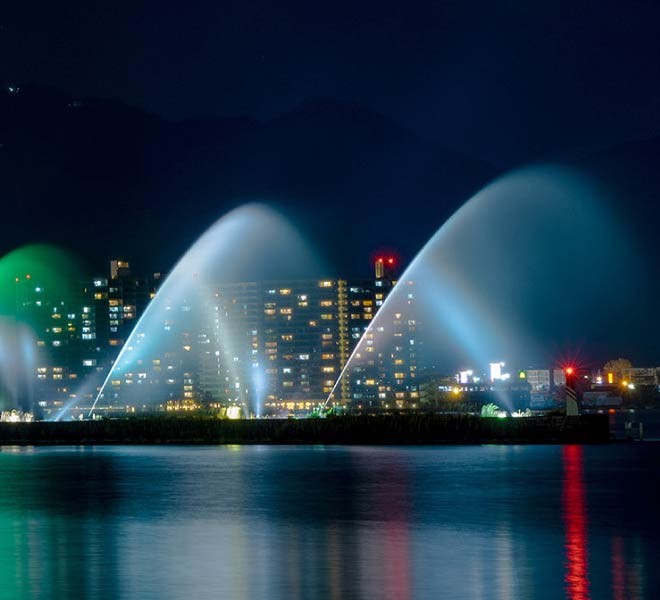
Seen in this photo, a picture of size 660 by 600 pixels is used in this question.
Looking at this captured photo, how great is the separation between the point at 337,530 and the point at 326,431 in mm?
45215

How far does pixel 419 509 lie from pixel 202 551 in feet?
29.5

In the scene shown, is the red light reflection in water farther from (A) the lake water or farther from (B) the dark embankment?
(B) the dark embankment

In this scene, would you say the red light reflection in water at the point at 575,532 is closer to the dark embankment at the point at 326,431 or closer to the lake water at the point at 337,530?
the lake water at the point at 337,530

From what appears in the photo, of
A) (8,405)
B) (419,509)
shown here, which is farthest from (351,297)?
(419,509)

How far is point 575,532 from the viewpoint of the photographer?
1048 inches

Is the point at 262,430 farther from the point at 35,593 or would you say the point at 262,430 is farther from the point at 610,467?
the point at 35,593

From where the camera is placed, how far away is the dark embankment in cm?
6506

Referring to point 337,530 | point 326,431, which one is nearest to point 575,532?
point 337,530

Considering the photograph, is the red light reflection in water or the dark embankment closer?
the red light reflection in water

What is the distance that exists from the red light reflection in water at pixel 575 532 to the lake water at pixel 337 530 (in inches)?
2.2

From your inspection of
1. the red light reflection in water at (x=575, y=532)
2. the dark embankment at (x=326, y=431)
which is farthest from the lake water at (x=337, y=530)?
the dark embankment at (x=326, y=431)

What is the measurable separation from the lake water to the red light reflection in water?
0.18ft

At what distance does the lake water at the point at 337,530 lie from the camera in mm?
20109

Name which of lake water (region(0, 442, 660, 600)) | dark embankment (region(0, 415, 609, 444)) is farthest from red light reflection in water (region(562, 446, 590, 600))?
dark embankment (region(0, 415, 609, 444))
